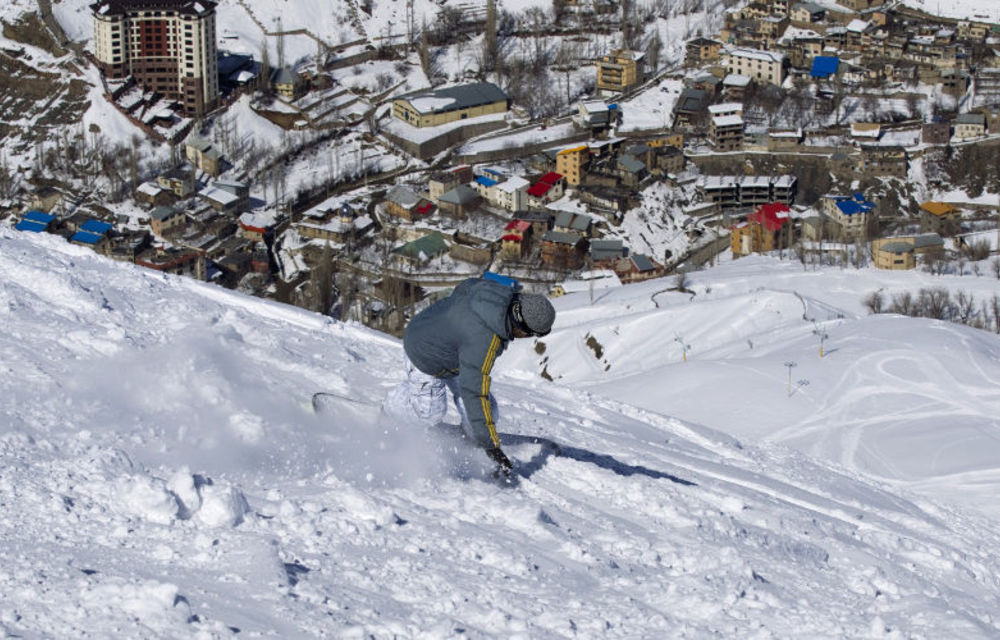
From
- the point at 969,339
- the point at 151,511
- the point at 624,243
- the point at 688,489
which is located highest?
the point at 151,511

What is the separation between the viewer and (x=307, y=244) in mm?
21125

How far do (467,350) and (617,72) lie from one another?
24.9 metres

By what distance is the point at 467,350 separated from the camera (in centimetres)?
366

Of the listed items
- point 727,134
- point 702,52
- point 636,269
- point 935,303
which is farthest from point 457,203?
point 702,52

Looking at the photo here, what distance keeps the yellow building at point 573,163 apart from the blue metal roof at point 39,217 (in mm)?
8684

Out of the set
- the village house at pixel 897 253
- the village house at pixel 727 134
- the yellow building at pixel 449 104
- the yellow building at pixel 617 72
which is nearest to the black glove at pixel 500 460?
the village house at pixel 897 253

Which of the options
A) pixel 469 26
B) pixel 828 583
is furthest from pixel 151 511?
pixel 469 26

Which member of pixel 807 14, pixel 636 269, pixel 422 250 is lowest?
pixel 636 269

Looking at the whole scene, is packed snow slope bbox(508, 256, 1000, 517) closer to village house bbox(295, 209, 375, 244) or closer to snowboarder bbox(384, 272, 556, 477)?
snowboarder bbox(384, 272, 556, 477)

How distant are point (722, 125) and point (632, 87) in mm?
3392

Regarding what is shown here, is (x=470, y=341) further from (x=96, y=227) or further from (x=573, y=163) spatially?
(x=573, y=163)

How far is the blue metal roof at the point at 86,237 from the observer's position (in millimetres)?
Answer: 20031

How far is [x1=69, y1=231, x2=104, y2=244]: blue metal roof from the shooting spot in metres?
20.0

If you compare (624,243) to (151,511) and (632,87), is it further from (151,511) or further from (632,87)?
(151,511)
